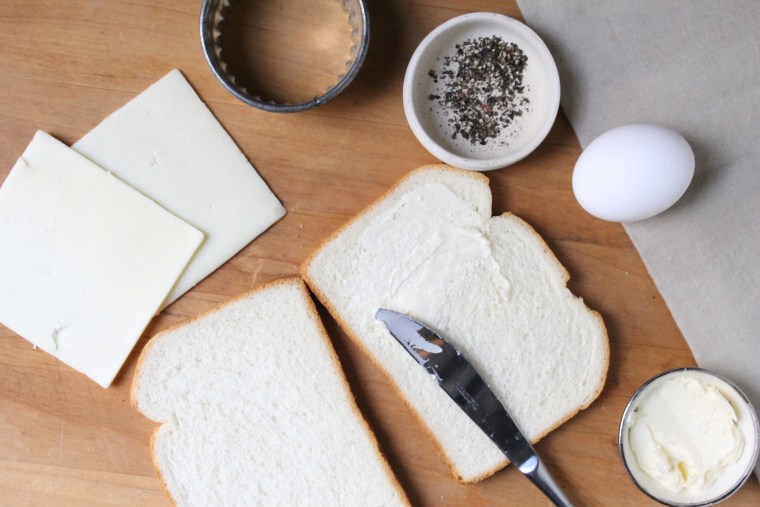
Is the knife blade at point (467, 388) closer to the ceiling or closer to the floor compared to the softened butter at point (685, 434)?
closer to the ceiling

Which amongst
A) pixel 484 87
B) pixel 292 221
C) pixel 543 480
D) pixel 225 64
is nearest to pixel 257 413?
pixel 292 221

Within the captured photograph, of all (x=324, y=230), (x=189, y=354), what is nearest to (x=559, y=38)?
(x=324, y=230)

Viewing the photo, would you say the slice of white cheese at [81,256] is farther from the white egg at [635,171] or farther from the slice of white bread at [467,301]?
the white egg at [635,171]

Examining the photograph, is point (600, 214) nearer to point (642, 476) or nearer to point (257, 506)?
point (642, 476)

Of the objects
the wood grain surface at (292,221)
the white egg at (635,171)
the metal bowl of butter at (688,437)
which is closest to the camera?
the white egg at (635,171)

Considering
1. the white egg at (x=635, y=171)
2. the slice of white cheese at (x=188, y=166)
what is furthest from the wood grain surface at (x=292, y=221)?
the white egg at (x=635, y=171)

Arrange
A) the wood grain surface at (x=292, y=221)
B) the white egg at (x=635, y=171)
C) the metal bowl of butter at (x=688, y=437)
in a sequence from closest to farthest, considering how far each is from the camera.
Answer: the white egg at (x=635, y=171) < the metal bowl of butter at (x=688, y=437) < the wood grain surface at (x=292, y=221)
